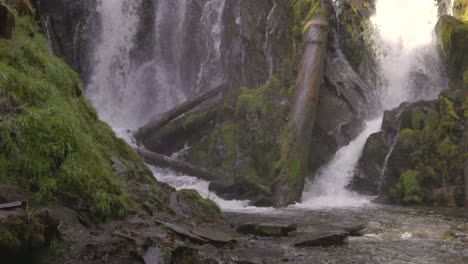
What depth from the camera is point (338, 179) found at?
16703 millimetres

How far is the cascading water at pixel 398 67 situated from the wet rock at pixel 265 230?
7819 millimetres

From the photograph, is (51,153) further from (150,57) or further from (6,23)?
(150,57)

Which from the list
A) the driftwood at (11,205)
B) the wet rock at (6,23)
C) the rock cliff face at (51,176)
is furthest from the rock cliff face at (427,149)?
the driftwood at (11,205)

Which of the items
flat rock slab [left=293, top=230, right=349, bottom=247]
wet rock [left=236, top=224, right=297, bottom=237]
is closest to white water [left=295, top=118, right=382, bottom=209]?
wet rock [left=236, top=224, right=297, bottom=237]

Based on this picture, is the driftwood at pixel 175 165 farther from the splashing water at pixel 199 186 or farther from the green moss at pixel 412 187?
the green moss at pixel 412 187

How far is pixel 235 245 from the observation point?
22.8 feet

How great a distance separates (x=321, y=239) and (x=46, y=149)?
4.21 meters

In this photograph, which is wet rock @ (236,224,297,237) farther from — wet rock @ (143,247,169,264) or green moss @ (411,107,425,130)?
green moss @ (411,107,425,130)

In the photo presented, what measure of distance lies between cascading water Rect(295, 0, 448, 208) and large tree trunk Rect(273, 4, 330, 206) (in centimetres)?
131

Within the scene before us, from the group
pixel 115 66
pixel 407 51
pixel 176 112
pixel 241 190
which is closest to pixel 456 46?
pixel 407 51

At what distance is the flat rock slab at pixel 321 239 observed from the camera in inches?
287

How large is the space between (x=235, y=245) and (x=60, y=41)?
889 inches

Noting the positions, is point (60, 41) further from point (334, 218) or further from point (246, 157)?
point (334, 218)

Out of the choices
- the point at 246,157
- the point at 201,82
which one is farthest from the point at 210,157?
the point at 201,82
